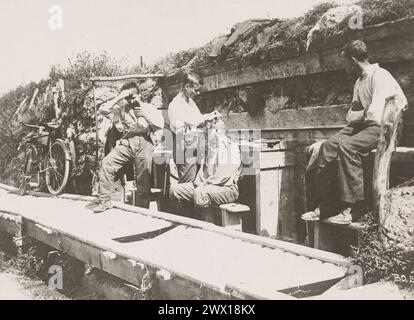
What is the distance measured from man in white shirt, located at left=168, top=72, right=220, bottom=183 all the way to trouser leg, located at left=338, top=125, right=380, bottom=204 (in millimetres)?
2284

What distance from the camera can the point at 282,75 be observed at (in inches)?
254

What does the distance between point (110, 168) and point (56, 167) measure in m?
2.69

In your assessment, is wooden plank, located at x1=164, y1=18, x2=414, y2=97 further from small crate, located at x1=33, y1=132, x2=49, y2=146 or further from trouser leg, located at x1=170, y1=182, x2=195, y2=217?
small crate, located at x1=33, y1=132, x2=49, y2=146


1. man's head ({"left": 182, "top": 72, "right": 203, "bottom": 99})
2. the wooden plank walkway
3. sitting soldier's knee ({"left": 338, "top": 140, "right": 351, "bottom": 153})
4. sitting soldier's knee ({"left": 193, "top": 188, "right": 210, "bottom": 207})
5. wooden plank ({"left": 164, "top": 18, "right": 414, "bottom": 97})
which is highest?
wooden plank ({"left": 164, "top": 18, "right": 414, "bottom": 97})

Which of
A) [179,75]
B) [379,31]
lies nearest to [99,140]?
[179,75]

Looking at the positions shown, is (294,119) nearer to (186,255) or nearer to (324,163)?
(324,163)

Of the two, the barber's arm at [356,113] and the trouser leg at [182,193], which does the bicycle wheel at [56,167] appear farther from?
the barber's arm at [356,113]

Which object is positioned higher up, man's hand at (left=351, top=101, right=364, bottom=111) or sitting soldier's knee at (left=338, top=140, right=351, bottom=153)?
man's hand at (left=351, top=101, right=364, bottom=111)

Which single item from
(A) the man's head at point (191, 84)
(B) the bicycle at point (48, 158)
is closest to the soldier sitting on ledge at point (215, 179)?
(A) the man's head at point (191, 84)

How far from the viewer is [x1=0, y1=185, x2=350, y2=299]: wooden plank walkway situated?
3.21 metres

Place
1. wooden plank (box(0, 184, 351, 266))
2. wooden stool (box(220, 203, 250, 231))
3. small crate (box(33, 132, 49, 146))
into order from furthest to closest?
small crate (box(33, 132, 49, 146)) → wooden stool (box(220, 203, 250, 231)) → wooden plank (box(0, 184, 351, 266))

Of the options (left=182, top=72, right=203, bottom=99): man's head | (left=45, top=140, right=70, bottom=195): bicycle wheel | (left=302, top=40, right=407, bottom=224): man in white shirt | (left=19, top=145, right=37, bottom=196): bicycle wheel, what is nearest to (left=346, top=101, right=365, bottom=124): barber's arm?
(left=302, top=40, right=407, bottom=224): man in white shirt
